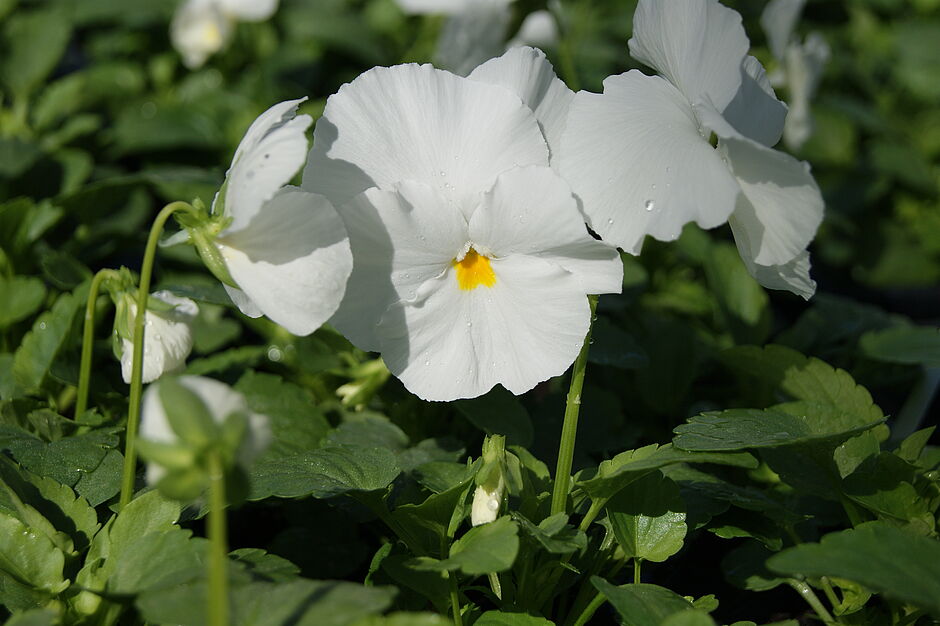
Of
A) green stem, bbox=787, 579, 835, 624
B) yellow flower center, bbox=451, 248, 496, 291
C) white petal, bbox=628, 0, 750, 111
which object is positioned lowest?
green stem, bbox=787, 579, 835, 624

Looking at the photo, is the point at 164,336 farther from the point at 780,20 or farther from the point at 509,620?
the point at 780,20

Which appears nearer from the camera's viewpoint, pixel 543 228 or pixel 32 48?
pixel 543 228

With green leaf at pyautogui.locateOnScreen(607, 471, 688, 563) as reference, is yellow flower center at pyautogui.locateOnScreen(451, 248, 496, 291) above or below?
above

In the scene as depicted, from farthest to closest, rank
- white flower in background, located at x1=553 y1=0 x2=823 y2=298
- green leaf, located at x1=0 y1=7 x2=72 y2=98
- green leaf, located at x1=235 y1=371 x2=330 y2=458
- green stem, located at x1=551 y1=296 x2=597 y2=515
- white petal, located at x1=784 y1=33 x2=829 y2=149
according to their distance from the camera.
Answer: green leaf, located at x1=0 y1=7 x2=72 y2=98 < white petal, located at x1=784 y1=33 x2=829 y2=149 < green leaf, located at x1=235 y1=371 x2=330 y2=458 < green stem, located at x1=551 y1=296 x2=597 y2=515 < white flower in background, located at x1=553 y1=0 x2=823 y2=298

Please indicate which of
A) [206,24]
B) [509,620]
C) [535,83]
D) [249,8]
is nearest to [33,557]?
[509,620]

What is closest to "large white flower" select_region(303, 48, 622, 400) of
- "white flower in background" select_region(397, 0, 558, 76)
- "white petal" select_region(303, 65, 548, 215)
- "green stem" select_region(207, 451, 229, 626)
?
"white petal" select_region(303, 65, 548, 215)

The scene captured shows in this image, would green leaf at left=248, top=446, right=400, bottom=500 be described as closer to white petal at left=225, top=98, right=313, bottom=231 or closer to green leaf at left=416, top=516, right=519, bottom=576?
green leaf at left=416, top=516, right=519, bottom=576
